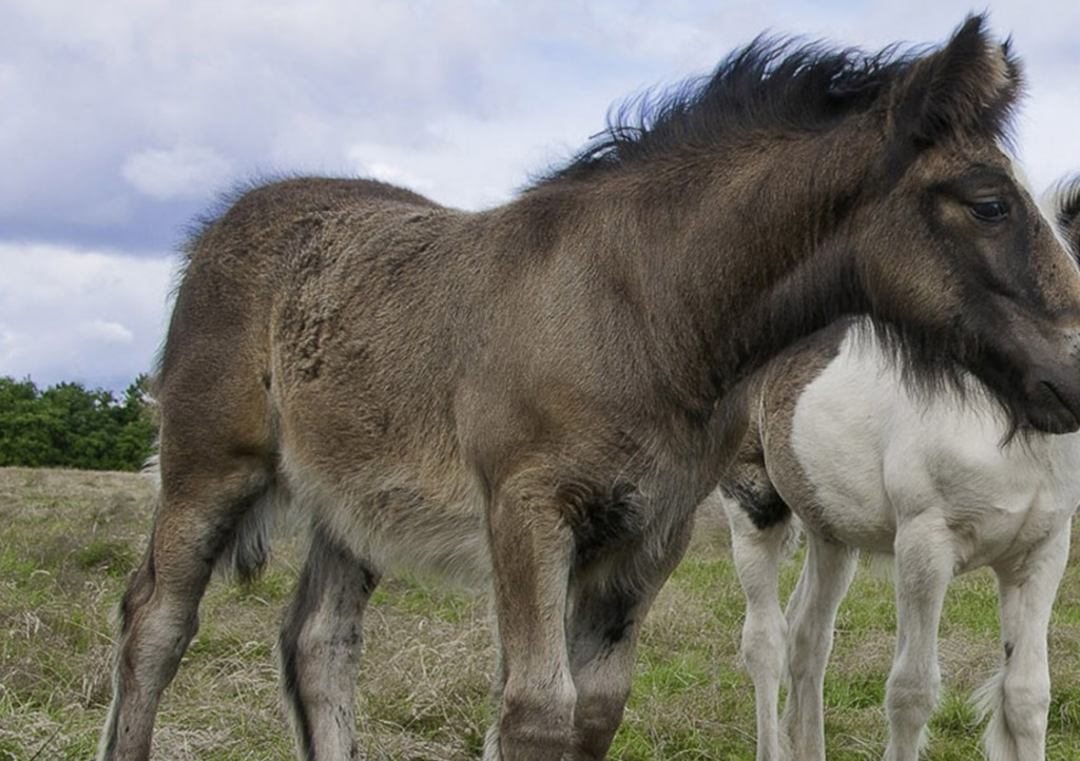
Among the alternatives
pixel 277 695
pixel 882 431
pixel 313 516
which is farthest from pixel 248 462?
pixel 882 431

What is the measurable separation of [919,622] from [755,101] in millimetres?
2351

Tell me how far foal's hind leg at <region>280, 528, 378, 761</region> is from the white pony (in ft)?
5.46

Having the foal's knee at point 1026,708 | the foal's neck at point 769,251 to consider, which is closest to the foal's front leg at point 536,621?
the foal's neck at point 769,251

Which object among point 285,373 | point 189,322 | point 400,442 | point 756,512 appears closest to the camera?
point 400,442

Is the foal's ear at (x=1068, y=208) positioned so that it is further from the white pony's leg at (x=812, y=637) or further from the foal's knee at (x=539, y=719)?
the foal's knee at (x=539, y=719)

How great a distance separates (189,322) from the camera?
16.3 feet

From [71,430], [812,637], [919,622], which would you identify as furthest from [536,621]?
[71,430]

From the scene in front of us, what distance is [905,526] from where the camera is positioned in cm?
529

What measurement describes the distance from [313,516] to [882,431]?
237 centimetres

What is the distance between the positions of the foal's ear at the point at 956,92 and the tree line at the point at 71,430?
1619 inches

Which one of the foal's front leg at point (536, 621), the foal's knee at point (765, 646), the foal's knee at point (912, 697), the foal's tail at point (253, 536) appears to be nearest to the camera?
the foal's front leg at point (536, 621)

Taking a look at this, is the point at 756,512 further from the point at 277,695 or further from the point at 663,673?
the point at 277,695

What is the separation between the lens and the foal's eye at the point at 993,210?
322cm

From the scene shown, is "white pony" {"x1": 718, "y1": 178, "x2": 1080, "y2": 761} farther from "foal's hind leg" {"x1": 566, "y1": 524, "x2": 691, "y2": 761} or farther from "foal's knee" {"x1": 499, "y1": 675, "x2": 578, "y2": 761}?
"foal's knee" {"x1": 499, "y1": 675, "x2": 578, "y2": 761}
